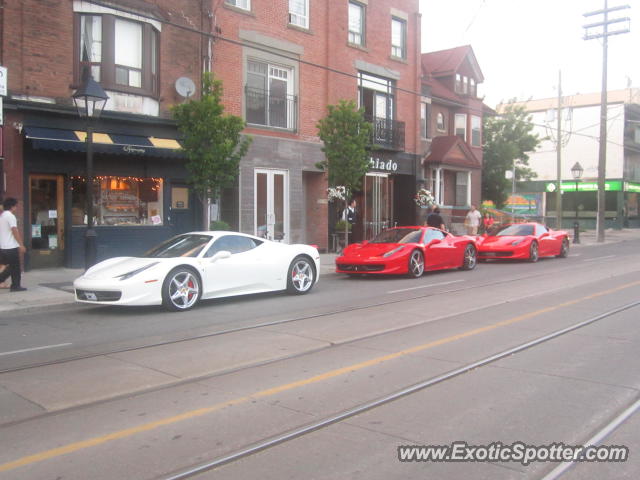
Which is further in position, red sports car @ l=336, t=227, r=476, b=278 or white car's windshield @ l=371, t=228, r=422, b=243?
white car's windshield @ l=371, t=228, r=422, b=243

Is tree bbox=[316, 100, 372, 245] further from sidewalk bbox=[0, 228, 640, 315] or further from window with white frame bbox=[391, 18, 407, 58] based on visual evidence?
window with white frame bbox=[391, 18, 407, 58]

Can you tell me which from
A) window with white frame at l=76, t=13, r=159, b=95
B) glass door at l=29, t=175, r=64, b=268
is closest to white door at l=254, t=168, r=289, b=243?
window with white frame at l=76, t=13, r=159, b=95

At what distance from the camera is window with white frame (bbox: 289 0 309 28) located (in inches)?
802

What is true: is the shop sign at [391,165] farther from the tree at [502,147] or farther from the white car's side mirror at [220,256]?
the white car's side mirror at [220,256]

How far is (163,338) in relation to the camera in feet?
25.4

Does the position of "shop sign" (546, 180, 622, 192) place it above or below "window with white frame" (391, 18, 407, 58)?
below

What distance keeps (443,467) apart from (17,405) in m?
3.55

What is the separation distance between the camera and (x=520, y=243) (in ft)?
60.7

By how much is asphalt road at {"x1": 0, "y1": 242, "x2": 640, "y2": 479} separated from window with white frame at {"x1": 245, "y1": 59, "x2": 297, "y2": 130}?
35.0ft

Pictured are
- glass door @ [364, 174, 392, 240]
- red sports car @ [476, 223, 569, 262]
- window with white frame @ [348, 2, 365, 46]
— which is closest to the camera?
red sports car @ [476, 223, 569, 262]

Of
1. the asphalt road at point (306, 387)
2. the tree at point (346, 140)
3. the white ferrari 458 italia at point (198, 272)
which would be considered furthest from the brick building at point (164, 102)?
the asphalt road at point (306, 387)

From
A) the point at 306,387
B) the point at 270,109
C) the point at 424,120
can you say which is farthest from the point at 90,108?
the point at 424,120

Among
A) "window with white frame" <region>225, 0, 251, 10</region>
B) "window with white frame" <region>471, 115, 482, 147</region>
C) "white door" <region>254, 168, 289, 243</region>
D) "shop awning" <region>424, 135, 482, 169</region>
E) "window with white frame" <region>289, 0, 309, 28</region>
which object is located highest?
"window with white frame" <region>289, 0, 309, 28</region>

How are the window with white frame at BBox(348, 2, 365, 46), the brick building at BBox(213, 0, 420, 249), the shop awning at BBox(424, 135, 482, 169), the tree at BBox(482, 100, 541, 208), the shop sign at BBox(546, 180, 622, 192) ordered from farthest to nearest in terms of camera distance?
the shop sign at BBox(546, 180, 622, 192), the tree at BBox(482, 100, 541, 208), the shop awning at BBox(424, 135, 482, 169), the window with white frame at BBox(348, 2, 365, 46), the brick building at BBox(213, 0, 420, 249)
